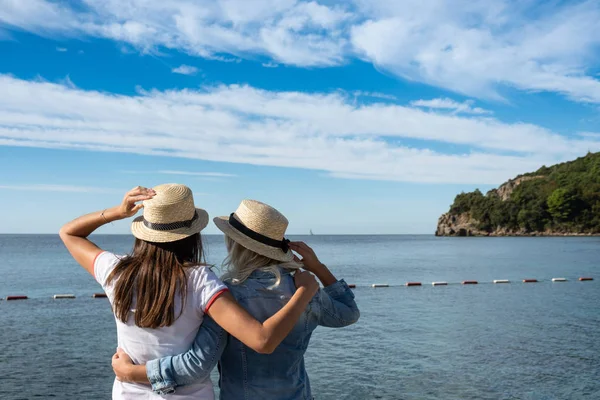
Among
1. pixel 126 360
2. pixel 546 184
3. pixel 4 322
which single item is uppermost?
pixel 546 184

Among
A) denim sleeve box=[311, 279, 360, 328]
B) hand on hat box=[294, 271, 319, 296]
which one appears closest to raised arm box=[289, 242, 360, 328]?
denim sleeve box=[311, 279, 360, 328]

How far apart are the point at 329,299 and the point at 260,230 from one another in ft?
1.95

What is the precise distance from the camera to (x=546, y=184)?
188 metres

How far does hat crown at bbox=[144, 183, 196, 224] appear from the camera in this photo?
10.6 feet

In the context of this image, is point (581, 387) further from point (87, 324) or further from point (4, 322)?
point (4, 322)

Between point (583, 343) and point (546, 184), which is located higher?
point (546, 184)

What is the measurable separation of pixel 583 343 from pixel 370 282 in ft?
74.4

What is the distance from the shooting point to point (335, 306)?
11.7ft

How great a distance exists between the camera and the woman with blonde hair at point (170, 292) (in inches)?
120

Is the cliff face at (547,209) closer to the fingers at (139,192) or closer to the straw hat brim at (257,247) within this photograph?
the straw hat brim at (257,247)

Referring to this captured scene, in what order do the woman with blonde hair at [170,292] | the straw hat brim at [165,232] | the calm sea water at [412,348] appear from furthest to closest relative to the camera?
the calm sea water at [412,348] < the straw hat brim at [165,232] < the woman with blonde hair at [170,292]

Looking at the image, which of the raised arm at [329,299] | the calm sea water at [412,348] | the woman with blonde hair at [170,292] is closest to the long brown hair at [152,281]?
the woman with blonde hair at [170,292]

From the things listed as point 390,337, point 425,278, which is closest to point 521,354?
point 390,337

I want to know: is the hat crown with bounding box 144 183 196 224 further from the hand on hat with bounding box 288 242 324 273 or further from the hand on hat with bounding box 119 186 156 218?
the hand on hat with bounding box 288 242 324 273
